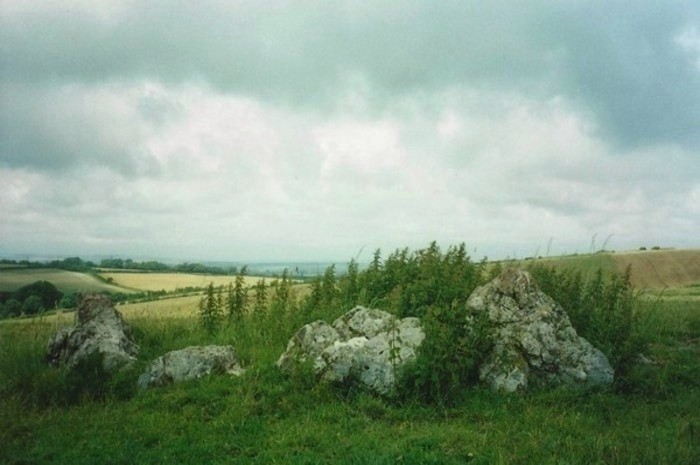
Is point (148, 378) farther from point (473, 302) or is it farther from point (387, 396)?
point (473, 302)

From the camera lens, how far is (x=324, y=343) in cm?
1046

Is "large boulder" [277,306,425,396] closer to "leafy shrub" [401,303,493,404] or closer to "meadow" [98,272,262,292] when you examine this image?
"leafy shrub" [401,303,493,404]

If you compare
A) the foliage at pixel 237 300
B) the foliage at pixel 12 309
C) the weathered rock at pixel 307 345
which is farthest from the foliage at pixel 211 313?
the foliage at pixel 12 309

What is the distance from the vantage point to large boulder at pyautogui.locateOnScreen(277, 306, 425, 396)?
9.38 m

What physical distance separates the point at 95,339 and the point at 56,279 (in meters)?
30.5

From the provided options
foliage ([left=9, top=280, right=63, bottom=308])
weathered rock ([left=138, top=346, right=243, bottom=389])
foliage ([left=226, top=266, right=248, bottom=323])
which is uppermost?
foliage ([left=226, top=266, right=248, bottom=323])

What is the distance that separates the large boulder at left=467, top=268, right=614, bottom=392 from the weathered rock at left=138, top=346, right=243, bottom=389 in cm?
494

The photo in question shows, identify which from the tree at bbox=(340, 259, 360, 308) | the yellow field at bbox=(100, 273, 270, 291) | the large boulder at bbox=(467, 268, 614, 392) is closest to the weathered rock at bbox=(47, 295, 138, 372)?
the tree at bbox=(340, 259, 360, 308)

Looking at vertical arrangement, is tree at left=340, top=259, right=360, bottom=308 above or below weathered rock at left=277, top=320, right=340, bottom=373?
above

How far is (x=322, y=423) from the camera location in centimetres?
812

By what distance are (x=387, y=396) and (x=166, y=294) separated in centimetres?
3445

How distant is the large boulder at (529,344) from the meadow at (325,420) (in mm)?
392

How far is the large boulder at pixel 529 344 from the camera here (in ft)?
31.7

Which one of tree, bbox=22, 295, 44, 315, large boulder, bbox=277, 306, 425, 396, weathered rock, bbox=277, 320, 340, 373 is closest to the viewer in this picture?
large boulder, bbox=277, 306, 425, 396
